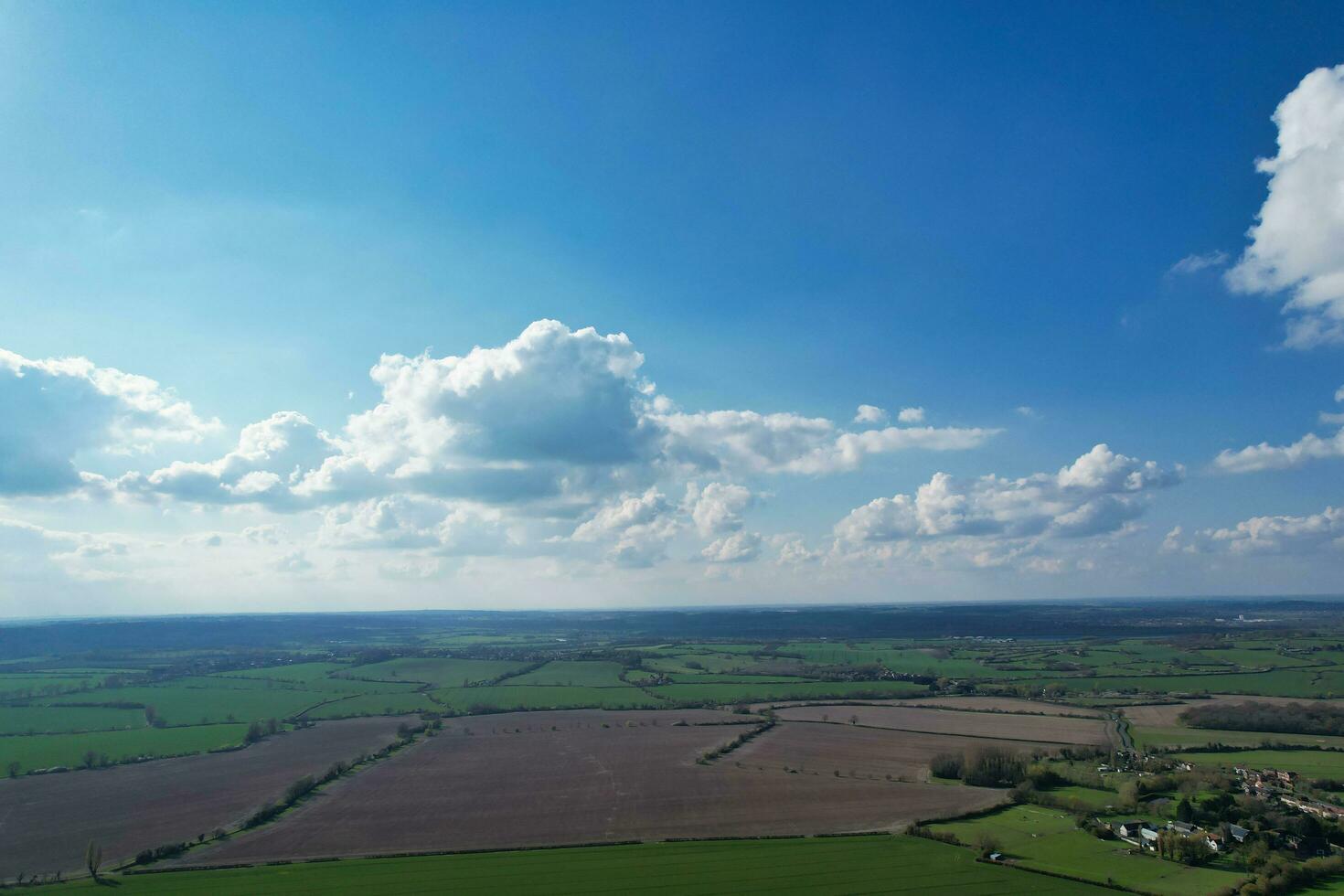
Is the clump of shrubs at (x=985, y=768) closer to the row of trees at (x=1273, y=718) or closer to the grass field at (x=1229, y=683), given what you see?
the row of trees at (x=1273, y=718)

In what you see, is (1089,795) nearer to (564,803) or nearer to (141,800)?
(564,803)

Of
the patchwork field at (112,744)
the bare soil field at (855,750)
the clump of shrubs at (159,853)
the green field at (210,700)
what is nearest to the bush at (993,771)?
the bare soil field at (855,750)

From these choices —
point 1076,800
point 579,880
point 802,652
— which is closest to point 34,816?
point 579,880

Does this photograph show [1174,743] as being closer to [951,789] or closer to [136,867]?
[951,789]

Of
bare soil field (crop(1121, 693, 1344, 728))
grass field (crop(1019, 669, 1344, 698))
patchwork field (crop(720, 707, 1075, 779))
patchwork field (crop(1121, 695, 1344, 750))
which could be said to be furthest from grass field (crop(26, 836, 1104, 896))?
grass field (crop(1019, 669, 1344, 698))

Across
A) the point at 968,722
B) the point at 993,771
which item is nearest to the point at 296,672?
the point at 968,722

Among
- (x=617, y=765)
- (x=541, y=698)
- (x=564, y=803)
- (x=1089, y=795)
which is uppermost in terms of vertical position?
(x=1089, y=795)

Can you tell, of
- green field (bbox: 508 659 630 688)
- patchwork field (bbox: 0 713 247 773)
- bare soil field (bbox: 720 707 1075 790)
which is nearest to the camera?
bare soil field (bbox: 720 707 1075 790)

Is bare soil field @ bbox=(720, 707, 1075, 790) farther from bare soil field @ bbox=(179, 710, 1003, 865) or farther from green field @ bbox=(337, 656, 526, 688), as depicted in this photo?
green field @ bbox=(337, 656, 526, 688)
